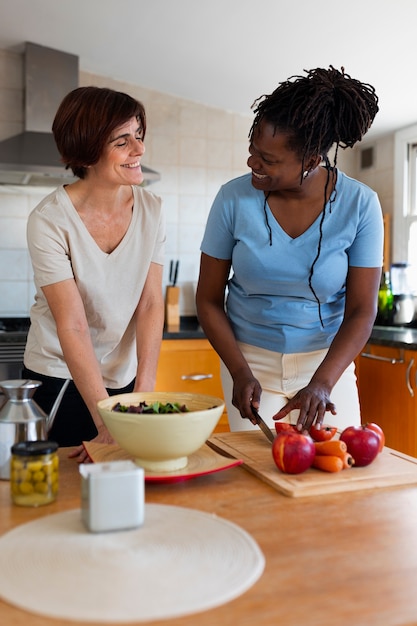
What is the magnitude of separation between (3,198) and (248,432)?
8.20 ft

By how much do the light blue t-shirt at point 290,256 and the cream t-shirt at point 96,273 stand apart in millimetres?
171

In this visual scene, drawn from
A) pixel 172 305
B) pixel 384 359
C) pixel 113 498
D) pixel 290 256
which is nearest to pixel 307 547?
pixel 113 498

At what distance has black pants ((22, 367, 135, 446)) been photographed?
5.63 ft

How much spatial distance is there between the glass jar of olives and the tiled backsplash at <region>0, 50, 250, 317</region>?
8.73ft

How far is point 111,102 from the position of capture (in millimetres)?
1518

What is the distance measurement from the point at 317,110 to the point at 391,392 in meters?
1.73

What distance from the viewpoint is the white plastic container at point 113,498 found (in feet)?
2.94

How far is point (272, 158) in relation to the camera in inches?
60.0

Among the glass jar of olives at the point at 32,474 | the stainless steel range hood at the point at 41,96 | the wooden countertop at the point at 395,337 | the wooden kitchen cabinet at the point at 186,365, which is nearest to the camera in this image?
the glass jar of olives at the point at 32,474

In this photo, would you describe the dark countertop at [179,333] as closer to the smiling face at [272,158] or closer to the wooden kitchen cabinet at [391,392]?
the wooden kitchen cabinet at [391,392]

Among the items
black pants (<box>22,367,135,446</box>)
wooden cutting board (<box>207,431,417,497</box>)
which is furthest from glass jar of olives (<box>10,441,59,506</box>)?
black pants (<box>22,367,135,446</box>)

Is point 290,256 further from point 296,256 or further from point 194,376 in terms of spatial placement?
point 194,376

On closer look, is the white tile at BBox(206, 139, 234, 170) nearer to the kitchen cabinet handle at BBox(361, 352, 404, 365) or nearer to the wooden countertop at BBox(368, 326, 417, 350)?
the wooden countertop at BBox(368, 326, 417, 350)

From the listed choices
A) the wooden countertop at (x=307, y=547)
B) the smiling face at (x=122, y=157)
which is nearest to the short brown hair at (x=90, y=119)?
the smiling face at (x=122, y=157)
